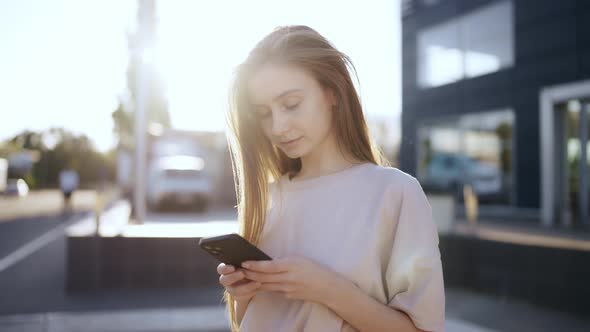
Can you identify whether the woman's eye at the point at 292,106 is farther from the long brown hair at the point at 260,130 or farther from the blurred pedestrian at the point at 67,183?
the blurred pedestrian at the point at 67,183

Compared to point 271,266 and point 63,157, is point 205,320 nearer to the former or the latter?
point 271,266

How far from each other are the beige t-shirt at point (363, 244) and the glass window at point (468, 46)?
45.3 ft

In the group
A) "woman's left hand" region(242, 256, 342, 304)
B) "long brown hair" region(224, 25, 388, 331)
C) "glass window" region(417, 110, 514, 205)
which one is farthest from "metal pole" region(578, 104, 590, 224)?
"woman's left hand" region(242, 256, 342, 304)

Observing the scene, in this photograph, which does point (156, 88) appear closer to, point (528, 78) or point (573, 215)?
point (528, 78)

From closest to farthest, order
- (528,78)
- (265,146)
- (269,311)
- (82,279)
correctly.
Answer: (269,311)
(265,146)
(82,279)
(528,78)

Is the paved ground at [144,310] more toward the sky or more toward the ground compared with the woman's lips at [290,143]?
more toward the ground

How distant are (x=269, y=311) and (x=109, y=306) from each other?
4.92 meters

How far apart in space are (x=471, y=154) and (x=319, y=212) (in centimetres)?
1440

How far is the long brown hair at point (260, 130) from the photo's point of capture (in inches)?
57.2

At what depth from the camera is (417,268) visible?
1286 millimetres

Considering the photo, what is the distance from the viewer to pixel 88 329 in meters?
4.48

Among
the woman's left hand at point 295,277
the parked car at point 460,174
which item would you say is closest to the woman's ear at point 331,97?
the woman's left hand at point 295,277

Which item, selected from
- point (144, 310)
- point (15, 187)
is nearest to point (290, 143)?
point (144, 310)

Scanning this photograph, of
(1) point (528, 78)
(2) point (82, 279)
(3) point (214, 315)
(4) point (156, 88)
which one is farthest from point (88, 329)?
(4) point (156, 88)
